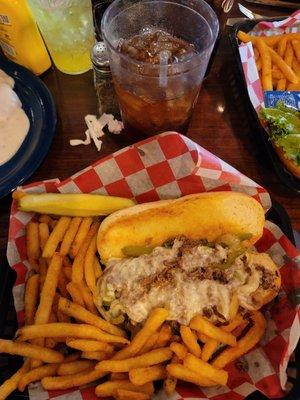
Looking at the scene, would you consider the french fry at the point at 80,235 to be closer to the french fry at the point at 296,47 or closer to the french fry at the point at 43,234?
the french fry at the point at 43,234

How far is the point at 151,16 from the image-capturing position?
4.77 feet

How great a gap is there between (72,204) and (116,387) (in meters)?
0.60

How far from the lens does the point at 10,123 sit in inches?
59.4

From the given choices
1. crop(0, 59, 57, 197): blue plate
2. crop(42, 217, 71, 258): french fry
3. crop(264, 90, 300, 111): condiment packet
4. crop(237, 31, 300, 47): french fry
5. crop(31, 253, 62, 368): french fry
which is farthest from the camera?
crop(237, 31, 300, 47): french fry

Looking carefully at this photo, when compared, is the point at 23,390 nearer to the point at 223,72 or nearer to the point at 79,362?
the point at 79,362

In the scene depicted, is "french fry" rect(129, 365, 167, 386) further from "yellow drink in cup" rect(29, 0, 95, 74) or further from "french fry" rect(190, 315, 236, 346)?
"yellow drink in cup" rect(29, 0, 95, 74)

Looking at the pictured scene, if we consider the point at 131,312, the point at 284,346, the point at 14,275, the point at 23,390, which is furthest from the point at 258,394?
the point at 14,275

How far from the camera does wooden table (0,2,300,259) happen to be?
1.51 meters

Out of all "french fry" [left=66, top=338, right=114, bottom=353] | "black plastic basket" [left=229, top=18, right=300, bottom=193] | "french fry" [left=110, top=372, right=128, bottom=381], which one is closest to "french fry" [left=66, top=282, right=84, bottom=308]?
"french fry" [left=66, top=338, right=114, bottom=353]

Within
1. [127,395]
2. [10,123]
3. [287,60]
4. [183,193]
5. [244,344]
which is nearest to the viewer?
[127,395]

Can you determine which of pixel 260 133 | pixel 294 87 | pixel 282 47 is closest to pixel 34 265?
pixel 260 133

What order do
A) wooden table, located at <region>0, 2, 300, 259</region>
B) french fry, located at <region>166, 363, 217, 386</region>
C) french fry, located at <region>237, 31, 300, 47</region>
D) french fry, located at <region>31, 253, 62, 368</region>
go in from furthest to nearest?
french fry, located at <region>237, 31, 300, 47</region>, wooden table, located at <region>0, 2, 300, 259</region>, french fry, located at <region>31, 253, 62, 368</region>, french fry, located at <region>166, 363, 217, 386</region>

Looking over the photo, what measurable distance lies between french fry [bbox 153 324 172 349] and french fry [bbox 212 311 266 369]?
15 cm

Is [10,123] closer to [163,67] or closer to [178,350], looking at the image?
[163,67]
